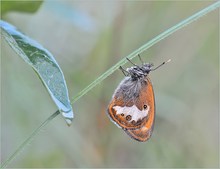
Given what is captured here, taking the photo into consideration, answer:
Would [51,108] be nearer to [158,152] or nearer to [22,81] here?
[22,81]

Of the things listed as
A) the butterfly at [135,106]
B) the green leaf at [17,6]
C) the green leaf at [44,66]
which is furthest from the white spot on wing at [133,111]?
the green leaf at [44,66]

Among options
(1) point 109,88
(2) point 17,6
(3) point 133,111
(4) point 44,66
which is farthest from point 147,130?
(1) point 109,88

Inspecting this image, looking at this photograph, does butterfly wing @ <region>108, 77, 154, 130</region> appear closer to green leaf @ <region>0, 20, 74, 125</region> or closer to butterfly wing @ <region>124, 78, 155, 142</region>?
butterfly wing @ <region>124, 78, 155, 142</region>

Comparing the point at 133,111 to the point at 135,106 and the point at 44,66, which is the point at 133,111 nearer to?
the point at 135,106

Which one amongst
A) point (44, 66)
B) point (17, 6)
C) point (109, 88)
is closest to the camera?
point (44, 66)

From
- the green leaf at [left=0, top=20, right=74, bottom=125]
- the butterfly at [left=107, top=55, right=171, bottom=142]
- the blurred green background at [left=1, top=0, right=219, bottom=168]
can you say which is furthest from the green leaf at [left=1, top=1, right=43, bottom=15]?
the blurred green background at [left=1, top=0, right=219, bottom=168]

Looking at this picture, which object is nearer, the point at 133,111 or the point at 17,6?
the point at 17,6
